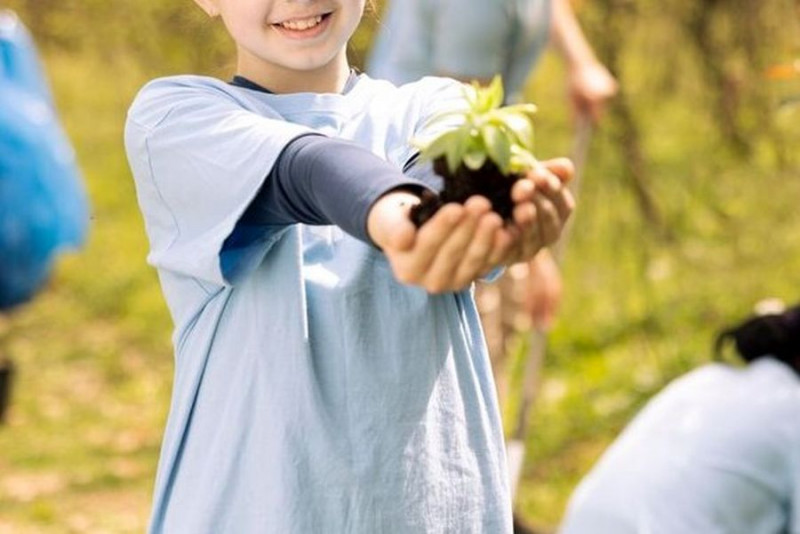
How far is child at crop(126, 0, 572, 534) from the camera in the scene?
2158mm

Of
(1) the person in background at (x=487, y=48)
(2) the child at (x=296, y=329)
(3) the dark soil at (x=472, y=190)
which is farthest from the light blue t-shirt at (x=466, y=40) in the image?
(3) the dark soil at (x=472, y=190)

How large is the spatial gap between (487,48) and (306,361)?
7.44 feet

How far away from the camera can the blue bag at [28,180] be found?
6387 mm

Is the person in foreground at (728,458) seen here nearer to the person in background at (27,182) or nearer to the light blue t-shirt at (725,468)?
the light blue t-shirt at (725,468)

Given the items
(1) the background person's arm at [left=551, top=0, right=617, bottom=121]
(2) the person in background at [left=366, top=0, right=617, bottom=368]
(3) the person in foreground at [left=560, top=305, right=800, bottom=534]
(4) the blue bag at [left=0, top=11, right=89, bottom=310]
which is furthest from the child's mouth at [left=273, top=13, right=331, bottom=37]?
(4) the blue bag at [left=0, top=11, right=89, bottom=310]

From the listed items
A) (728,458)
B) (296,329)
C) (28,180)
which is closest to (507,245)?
(296,329)

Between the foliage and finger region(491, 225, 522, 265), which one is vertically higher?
the foliage

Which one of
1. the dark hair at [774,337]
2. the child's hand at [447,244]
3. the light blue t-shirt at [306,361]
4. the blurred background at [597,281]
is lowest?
the blurred background at [597,281]

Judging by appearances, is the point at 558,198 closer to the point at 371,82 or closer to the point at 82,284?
the point at 371,82

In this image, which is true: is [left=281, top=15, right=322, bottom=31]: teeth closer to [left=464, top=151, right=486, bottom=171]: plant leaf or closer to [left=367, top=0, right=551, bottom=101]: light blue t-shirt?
[left=464, top=151, right=486, bottom=171]: plant leaf

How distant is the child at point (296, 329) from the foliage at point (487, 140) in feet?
0.65

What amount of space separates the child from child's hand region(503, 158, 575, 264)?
258mm

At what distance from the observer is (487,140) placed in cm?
184

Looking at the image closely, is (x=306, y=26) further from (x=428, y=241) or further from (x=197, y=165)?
(x=428, y=241)
